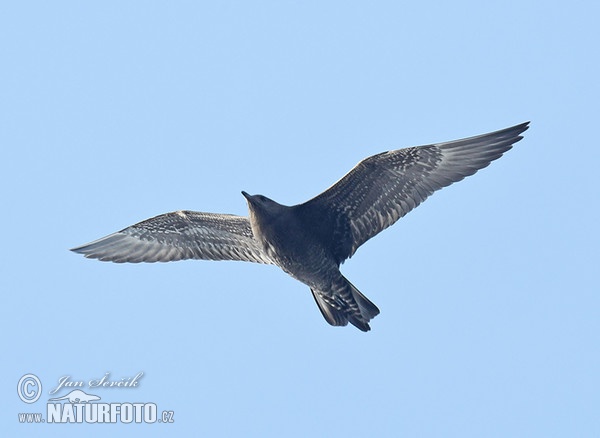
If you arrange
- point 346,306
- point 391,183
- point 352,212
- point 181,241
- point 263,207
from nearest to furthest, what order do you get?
point 263,207 → point 391,183 → point 352,212 → point 346,306 → point 181,241

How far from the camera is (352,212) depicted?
573 inches

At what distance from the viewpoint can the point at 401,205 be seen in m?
14.5

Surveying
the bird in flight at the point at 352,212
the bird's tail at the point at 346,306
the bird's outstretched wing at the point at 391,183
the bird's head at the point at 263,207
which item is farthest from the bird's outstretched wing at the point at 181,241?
the bird's outstretched wing at the point at 391,183

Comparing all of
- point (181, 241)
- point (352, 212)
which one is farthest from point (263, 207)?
point (181, 241)

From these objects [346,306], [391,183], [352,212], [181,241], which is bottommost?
[346,306]

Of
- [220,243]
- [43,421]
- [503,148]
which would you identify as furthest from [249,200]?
[43,421]

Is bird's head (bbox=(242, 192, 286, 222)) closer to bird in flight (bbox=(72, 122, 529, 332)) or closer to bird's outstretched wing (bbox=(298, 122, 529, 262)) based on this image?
bird in flight (bbox=(72, 122, 529, 332))

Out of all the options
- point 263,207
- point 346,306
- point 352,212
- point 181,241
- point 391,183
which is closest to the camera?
point 263,207

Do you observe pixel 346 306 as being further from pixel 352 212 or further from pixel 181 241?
pixel 181 241

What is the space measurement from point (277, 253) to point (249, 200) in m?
0.85

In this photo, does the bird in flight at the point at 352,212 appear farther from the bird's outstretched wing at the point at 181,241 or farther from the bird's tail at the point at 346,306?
the bird's outstretched wing at the point at 181,241

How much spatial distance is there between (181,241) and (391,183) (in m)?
3.70

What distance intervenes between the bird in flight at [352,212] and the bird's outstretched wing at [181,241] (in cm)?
68

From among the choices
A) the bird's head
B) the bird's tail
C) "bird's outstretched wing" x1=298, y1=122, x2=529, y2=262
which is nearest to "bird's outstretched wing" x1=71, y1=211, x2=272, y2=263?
the bird's head
